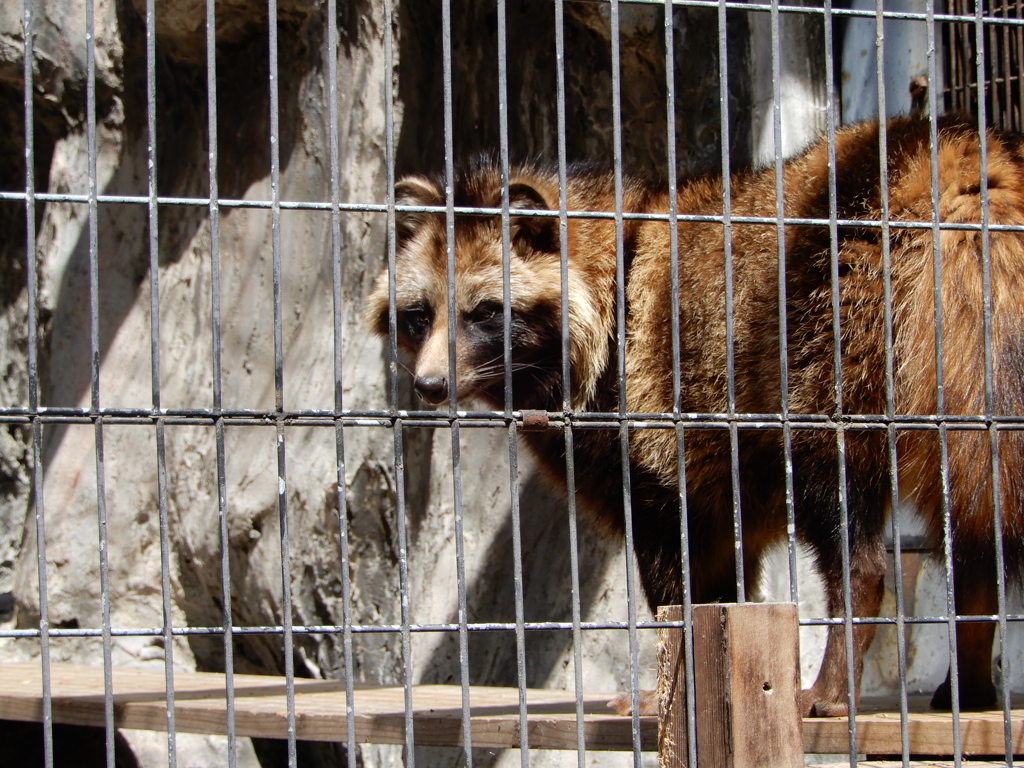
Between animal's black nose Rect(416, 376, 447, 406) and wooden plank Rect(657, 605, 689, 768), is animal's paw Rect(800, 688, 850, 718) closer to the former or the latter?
wooden plank Rect(657, 605, 689, 768)

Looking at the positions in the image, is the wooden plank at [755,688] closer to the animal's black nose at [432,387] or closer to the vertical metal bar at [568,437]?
the vertical metal bar at [568,437]

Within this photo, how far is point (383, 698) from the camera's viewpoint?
3482mm

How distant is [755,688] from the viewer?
219 cm

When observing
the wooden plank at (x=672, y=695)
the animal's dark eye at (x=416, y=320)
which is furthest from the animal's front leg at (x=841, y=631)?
the animal's dark eye at (x=416, y=320)

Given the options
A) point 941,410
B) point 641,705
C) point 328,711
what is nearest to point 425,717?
point 328,711

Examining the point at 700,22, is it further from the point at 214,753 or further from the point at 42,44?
the point at 214,753

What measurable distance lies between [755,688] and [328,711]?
140 centimetres

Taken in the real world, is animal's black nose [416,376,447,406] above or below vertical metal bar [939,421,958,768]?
above

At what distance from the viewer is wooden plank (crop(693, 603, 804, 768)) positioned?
217 cm

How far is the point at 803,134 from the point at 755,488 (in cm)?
192

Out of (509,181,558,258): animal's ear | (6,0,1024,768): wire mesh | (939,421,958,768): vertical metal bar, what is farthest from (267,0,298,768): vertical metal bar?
(509,181,558,258): animal's ear

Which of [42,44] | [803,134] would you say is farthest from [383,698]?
[42,44]

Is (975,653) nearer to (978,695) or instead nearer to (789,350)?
(978,695)

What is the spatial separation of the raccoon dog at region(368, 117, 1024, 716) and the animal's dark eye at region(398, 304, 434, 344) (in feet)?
0.04
